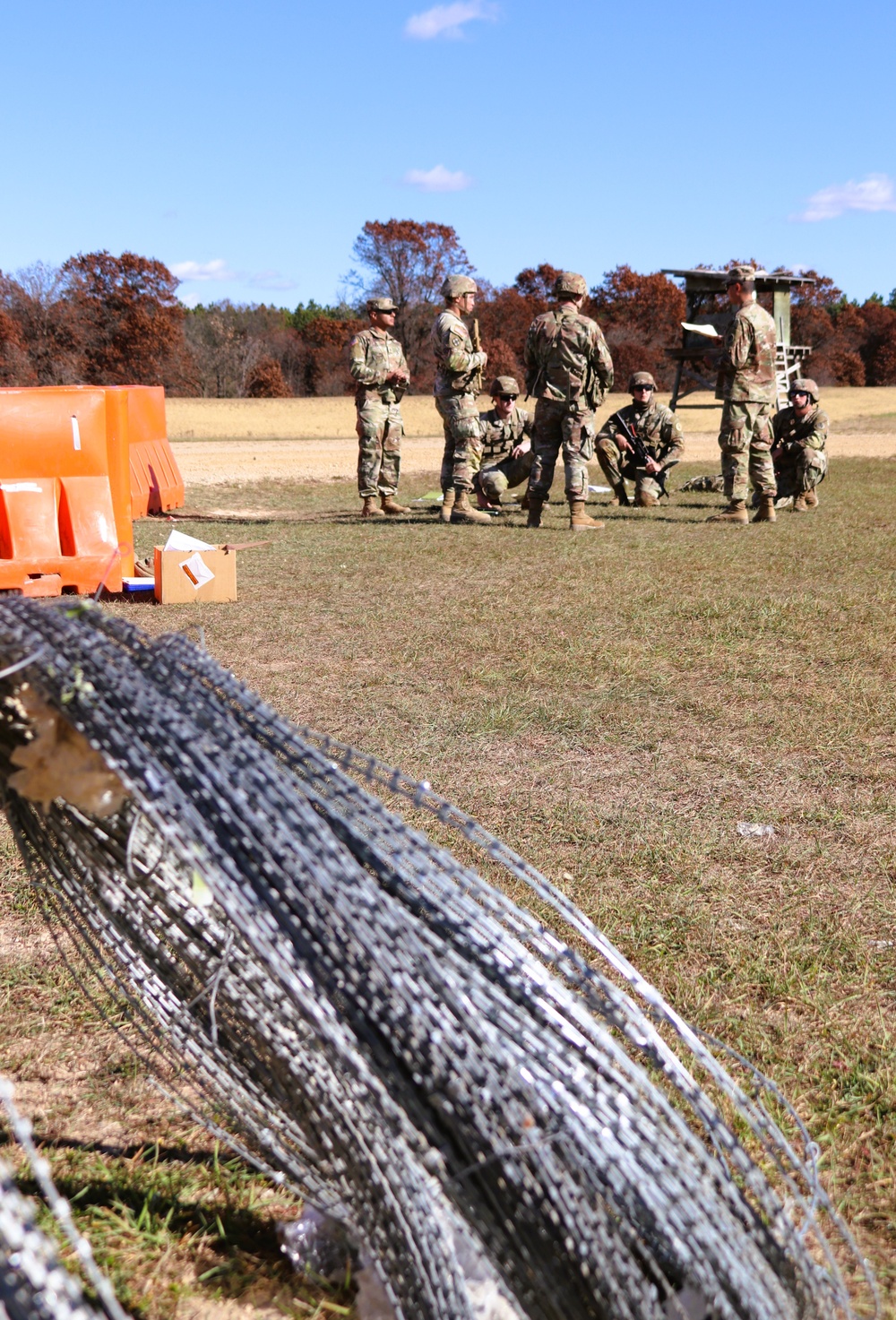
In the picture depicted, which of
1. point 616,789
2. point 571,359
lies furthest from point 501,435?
point 616,789

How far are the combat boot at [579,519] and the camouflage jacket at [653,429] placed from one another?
2331 mm

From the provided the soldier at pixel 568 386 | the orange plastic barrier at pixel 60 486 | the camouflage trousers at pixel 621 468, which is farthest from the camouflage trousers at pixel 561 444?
the orange plastic barrier at pixel 60 486

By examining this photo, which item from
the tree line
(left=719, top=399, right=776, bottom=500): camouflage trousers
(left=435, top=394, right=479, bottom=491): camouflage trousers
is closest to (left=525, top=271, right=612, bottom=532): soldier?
(left=435, top=394, right=479, bottom=491): camouflage trousers

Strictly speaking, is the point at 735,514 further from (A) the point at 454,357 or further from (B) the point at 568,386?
(A) the point at 454,357

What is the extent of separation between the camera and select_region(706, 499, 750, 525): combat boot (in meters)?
11.7

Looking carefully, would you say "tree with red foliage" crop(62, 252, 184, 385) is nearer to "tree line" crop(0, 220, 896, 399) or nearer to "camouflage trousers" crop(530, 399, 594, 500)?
"tree line" crop(0, 220, 896, 399)

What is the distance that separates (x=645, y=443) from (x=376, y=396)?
3.08m

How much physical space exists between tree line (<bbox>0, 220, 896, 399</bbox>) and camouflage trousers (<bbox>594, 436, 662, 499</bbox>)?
2141cm

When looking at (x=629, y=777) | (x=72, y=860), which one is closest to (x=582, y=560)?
(x=629, y=777)

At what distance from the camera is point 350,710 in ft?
17.7

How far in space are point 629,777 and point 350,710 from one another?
55.9 inches

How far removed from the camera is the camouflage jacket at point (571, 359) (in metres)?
10.6

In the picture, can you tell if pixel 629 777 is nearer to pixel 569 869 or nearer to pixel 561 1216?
pixel 569 869

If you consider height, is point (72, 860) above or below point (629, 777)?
above
